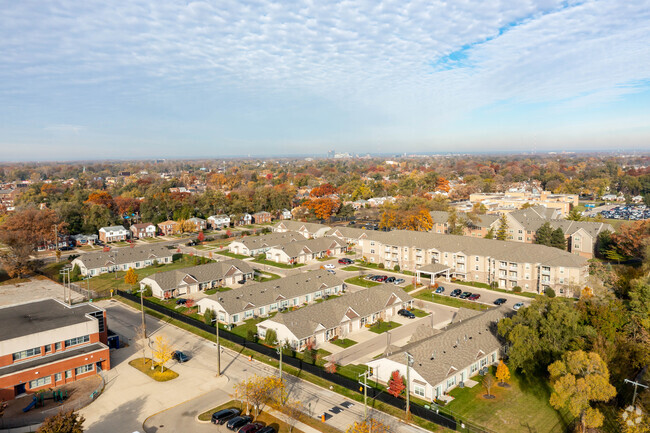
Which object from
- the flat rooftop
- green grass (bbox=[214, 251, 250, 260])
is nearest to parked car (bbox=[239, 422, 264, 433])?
the flat rooftop

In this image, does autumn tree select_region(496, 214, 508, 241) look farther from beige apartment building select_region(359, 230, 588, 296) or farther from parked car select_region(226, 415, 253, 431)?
parked car select_region(226, 415, 253, 431)

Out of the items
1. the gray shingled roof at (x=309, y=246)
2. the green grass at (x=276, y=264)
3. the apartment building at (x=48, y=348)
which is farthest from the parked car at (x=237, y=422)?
the gray shingled roof at (x=309, y=246)

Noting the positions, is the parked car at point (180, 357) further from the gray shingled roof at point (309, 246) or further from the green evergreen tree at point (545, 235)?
the green evergreen tree at point (545, 235)

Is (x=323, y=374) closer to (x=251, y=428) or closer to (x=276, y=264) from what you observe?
(x=251, y=428)

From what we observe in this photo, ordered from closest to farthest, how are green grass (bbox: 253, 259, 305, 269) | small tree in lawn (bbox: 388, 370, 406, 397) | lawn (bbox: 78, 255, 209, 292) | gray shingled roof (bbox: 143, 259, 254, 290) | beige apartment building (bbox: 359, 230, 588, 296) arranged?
small tree in lawn (bbox: 388, 370, 406, 397)
beige apartment building (bbox: 359, 230, 588, 296)
gray shingled roof (bbox: 143, 259, 254, 290)
lawn (bbox: 78, 255, 209, 292)
green grass (bbox: 253, 259, 305, 269)

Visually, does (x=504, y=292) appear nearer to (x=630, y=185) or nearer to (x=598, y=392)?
(x=598, y=392)

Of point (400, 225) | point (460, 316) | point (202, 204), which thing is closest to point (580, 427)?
point (460, 316)

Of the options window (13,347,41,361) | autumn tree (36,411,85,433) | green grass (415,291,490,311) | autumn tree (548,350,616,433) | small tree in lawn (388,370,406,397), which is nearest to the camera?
autumn tree (36,411,85,433)
